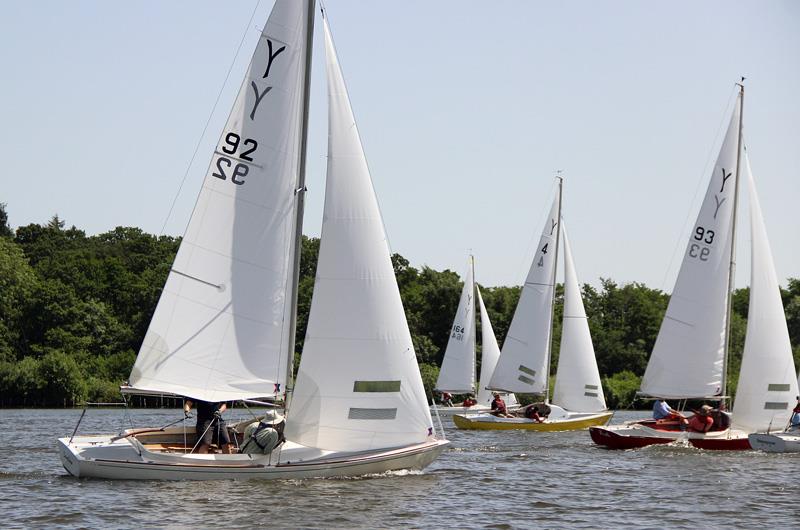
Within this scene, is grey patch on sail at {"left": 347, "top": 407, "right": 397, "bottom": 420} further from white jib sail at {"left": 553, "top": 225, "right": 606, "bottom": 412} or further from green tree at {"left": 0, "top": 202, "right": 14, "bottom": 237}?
green tree at {"left": 0, "top": 202, "right": 14, "bottom": 237}

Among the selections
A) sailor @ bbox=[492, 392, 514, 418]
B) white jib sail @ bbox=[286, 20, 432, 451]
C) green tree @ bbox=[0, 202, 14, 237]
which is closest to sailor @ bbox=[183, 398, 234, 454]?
white jib sail @ bbox=[286, 20, 432, 451]

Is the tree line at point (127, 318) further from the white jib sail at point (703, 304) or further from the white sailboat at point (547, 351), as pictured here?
the white jib sail at point (703, 304)

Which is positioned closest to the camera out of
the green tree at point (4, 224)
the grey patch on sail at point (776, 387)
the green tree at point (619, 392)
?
the grey patch on sail at point (776, 387)

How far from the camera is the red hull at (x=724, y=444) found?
30453mm

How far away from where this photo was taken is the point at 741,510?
2050cm

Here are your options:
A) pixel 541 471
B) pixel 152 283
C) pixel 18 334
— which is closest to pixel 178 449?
pixel 541 471

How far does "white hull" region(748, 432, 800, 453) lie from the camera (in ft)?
96.8

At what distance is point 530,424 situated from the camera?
41.8 metres

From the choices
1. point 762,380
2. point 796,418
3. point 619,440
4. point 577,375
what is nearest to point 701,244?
point 762,380

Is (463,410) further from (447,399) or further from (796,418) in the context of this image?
(796,418)

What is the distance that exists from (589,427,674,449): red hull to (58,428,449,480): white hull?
11.6m

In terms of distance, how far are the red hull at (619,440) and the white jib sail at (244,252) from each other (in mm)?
12772

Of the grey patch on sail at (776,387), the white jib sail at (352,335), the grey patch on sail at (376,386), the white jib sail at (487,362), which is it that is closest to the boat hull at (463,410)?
the white jib sail at (487,362)

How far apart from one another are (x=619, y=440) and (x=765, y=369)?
4.20 metres
